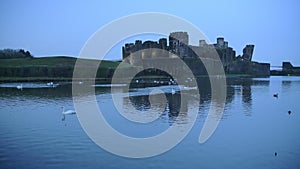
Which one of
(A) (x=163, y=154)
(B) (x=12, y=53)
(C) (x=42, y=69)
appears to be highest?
(B) (x=12, y=53)

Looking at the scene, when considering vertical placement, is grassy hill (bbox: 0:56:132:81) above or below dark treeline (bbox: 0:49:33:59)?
below

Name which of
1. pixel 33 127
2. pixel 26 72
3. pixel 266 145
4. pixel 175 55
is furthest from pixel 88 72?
pixel 266 145

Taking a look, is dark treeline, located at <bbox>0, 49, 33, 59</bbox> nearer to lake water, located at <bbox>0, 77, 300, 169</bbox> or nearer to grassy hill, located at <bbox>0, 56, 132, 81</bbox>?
grassy hill, located at <bbox>0, 56, 132, 81</bbox>

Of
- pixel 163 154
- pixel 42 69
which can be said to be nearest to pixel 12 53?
pixel 42 69

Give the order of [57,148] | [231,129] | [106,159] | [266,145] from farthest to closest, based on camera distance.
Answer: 1. [231,129]
2. [266,145]
3. [57,148]
4. [106,159]

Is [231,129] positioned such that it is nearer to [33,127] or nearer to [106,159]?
[106,159]

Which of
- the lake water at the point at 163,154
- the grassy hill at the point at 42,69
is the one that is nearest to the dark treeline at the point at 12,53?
the grassy hill at the point at 42,69

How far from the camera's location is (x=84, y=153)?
46.2ft

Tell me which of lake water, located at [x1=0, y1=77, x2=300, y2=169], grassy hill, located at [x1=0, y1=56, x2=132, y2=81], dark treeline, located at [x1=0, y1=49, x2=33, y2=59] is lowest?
lake water, located at [x1=0, y1=77, x2=300, y2=169]

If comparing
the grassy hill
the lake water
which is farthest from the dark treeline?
the lake water

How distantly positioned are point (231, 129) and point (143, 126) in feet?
16.9

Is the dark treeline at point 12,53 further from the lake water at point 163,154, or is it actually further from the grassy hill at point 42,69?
the lake water at point 163,154

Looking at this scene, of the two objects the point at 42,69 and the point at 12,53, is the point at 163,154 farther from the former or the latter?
the point at 12,53

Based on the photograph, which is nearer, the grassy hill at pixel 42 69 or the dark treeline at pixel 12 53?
the grassy hill at pixel 42 69
